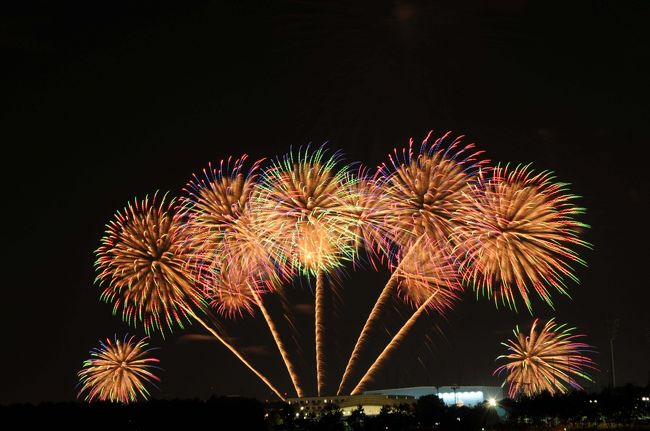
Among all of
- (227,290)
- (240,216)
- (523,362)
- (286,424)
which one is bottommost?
(286,424)

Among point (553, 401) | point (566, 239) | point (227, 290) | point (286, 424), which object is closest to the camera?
point (566, 239)

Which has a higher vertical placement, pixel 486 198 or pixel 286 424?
pixel 486 198

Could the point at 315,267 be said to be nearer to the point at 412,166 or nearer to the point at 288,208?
the point at 288,208

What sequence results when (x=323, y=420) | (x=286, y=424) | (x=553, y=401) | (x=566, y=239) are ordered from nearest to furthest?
A: (x=566, y=239) → (x=323, y=420) → (x=286, y=424) → (x=553, y=401)

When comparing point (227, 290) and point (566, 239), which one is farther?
point (227, 290)

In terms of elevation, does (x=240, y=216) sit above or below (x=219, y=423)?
above

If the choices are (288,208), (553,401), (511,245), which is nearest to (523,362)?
(553,401)

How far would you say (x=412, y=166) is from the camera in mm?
57719

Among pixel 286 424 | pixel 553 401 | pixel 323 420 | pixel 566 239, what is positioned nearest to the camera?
pixel 566 239

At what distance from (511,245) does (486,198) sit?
370 cm

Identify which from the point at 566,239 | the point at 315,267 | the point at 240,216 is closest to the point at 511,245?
the point at 566,239

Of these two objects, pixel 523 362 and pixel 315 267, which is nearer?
pixel 315 267

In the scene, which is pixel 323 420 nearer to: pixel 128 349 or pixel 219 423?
pixel 219 423

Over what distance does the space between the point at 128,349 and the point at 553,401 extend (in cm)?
4622
